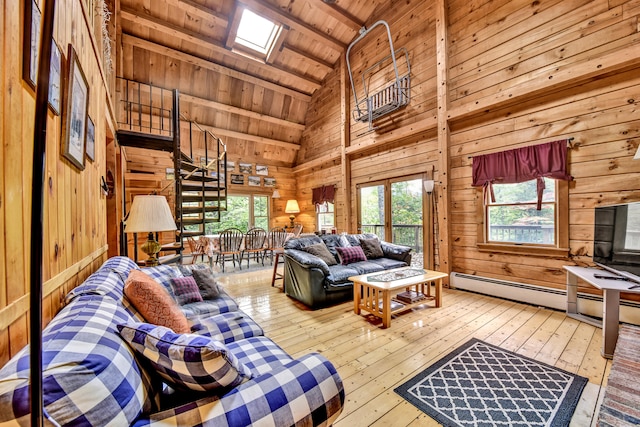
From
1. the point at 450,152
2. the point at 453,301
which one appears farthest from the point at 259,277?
the point at 450,152

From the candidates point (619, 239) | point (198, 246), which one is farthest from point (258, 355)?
point (198, 246)

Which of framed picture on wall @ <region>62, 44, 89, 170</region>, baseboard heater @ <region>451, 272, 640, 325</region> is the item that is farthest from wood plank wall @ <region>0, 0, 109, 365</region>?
baseboard heater @ <region>451, 272, 640, 325</region>

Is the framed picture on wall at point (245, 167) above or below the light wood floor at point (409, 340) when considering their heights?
above

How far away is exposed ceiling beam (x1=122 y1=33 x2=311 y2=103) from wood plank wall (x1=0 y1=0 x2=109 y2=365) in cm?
412

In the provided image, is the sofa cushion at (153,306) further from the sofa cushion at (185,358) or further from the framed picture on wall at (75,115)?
the framed picture on wall at (75,115)

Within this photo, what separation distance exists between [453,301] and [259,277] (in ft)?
10.8

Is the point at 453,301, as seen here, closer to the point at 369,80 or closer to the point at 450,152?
the point at 450,152

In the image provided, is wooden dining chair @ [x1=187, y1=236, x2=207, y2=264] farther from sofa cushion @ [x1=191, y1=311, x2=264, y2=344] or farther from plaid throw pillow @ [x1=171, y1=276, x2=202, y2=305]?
sofa cushion @ [x1=191, y1=311, x2=264, y2=344]

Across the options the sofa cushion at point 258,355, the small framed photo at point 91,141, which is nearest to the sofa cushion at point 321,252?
the sofa cushion at point 258,355

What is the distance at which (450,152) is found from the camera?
4.26 m

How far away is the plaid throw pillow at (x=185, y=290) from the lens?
2188 mm

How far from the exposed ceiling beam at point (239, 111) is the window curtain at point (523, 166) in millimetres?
5209

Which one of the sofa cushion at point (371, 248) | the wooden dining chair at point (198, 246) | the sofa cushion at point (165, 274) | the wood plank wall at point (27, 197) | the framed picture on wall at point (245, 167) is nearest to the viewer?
the wood plank wall at point (27, 197)

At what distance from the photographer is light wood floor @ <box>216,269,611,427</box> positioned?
1698 mm
